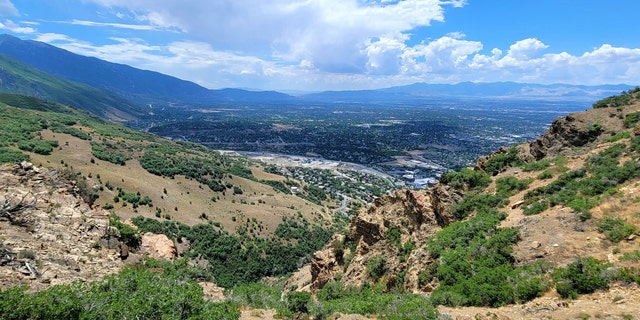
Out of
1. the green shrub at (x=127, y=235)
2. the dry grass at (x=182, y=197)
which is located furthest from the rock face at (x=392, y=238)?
the dry grass at (x=182, y=197)

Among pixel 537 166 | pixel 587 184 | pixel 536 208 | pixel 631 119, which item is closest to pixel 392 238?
pixel 536 208

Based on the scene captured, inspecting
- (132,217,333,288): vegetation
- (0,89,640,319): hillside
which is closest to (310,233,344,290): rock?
(0,89,640,319): hillside

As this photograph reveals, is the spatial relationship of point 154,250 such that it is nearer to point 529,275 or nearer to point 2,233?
point 2,233

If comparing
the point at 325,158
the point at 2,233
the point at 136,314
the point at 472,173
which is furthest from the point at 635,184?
the point at 325,158

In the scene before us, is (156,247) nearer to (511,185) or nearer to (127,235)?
(127,235)

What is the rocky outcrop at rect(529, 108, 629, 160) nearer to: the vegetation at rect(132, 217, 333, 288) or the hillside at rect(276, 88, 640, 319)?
the hillside at rect(276, 88, 640, 319)

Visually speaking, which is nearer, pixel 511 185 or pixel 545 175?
pixel 545 175
